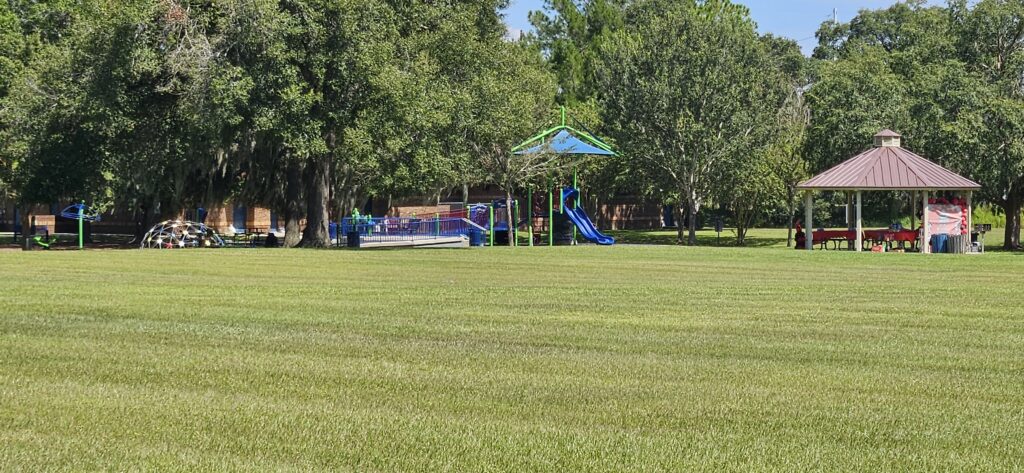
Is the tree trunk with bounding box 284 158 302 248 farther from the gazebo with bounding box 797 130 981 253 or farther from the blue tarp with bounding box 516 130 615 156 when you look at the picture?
the gazebo with bounding box 797 130 981 253

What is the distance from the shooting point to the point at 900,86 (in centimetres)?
4784

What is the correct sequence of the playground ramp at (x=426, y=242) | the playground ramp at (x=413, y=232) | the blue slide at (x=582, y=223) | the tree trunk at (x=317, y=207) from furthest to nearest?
the blue slide at (x=582, y=223), the playground ramp at (x=413, y=232), the playground ramp at (x=426, y=242), the tree trunk at (x=317, y=207)

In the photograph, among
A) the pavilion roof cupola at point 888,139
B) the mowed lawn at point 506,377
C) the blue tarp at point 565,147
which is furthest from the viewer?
the blue tarp at point 565,147

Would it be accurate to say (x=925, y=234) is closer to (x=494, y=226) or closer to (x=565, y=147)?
(x=565, y=147)

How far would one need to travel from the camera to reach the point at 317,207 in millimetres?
39406

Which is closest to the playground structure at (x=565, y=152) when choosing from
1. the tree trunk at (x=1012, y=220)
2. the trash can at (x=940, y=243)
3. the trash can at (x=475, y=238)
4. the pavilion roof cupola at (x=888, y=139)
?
the trash can at (x=475, y=238)

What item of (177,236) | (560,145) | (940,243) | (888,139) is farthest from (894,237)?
(177,236)

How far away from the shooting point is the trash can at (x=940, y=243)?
38.6 meters

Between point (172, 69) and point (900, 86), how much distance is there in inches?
1190

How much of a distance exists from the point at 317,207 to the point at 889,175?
Result: 20.3m

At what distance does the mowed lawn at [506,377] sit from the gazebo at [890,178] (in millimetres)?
20697

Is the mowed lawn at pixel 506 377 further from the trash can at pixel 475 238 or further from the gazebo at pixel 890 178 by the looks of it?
the trash can at pixel 475 238

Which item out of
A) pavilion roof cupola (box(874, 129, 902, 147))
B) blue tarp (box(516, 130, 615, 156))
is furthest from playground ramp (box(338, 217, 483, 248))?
pavilion roof cupola (box(874, 129, 902, 147))

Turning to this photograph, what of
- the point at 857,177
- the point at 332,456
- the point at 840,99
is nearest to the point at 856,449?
the point at 332,456
